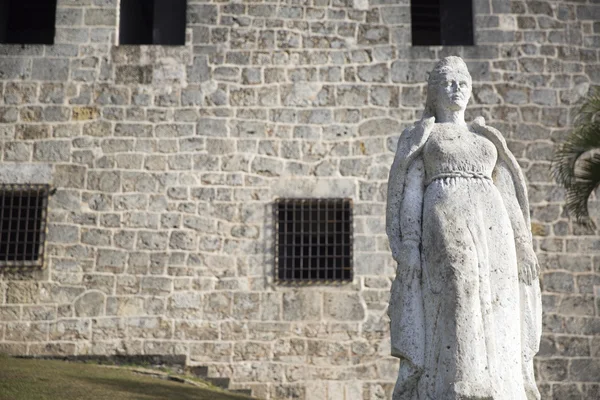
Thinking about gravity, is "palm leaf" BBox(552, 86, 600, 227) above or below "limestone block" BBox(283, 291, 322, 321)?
above

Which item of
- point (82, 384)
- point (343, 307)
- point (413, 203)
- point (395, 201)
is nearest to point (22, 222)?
point (82, 384)

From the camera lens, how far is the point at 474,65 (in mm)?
12961

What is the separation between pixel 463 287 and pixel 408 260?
1.19ft

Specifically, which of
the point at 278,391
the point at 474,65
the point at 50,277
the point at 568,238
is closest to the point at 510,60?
the point at 474,65

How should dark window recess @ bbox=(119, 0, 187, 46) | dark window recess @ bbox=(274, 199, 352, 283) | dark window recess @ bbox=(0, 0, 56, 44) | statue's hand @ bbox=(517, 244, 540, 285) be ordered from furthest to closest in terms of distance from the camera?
dark window recess @ bbox=(0, 0, 56, 44), dark window recess @ bbox=(119, 0, 187, 46), dark window recess @ bbox=(274, 199, 352, 283), statue's hand @ bbox=(517, 244, 540, 285)

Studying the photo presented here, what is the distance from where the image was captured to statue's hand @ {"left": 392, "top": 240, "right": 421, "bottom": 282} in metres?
5.85

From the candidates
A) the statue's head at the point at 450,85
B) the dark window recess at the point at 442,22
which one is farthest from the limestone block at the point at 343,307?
the statue's head at the point at 450,85

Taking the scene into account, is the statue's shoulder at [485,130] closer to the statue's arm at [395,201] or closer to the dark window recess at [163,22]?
the statue's arm at [395,201]

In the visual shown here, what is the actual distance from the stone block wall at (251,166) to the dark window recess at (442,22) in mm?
1967

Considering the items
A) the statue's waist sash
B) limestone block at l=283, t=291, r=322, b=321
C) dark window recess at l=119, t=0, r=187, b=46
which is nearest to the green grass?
limestone block at l=283, t=291, r=322, b=321

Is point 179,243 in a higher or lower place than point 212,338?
higher

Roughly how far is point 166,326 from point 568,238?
4843mm

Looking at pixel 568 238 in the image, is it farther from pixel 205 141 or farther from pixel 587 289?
pixel 205 141

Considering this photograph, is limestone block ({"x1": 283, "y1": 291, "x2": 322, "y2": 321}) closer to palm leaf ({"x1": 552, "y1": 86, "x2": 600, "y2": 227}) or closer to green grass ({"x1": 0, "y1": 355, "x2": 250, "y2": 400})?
green grass ({"x1": 0, "y1": 355, "x2": 250, "y2": 400})
